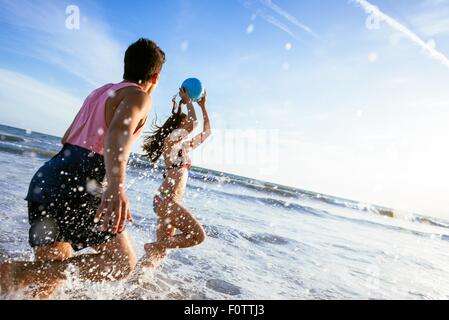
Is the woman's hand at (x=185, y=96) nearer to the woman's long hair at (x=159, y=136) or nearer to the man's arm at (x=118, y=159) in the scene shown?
the woman's long hair at (x=159, y=136)

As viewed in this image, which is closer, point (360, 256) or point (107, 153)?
point (107, 153)

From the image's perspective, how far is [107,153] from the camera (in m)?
2.11

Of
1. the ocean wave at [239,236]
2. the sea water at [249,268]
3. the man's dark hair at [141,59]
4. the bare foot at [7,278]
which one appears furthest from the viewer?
the ocean wave at [239,236]

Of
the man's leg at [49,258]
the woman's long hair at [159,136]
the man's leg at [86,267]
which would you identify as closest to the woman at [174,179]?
the woman's long hair at [159,136]

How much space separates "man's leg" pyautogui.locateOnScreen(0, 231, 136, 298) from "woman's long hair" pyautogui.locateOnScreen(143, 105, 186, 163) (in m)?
1.82

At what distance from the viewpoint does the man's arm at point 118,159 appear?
2.02 m

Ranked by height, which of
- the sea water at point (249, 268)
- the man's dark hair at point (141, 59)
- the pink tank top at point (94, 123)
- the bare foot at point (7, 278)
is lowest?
the sea water at point (249, 268)

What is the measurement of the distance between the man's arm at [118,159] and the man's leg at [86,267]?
542mm

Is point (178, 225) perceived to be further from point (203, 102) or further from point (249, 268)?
point (249, 268)

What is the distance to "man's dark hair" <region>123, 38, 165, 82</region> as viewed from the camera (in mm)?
2541
